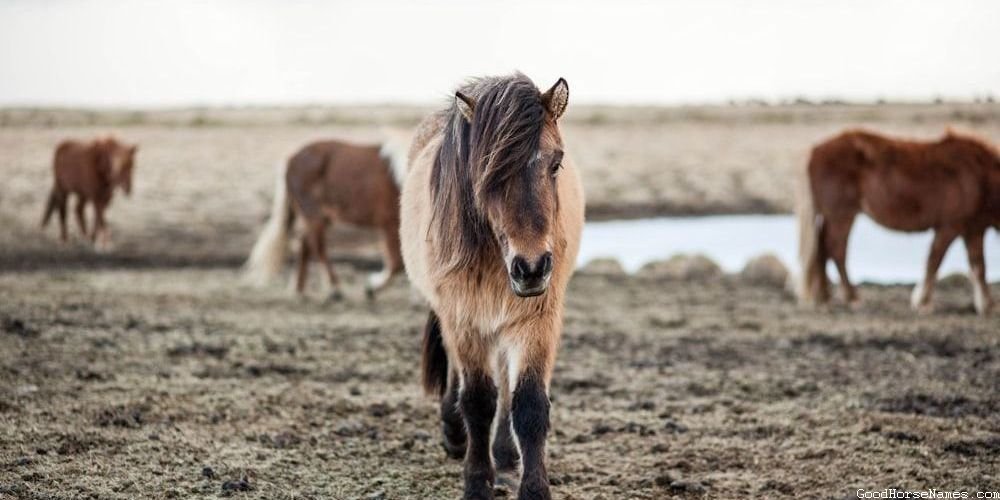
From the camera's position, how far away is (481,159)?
321 cm

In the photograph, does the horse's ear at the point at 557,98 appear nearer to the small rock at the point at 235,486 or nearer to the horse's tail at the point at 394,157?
the small rock at the point at 235,486

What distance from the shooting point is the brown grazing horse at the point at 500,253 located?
10.1 feet

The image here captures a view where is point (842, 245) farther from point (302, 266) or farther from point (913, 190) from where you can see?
point (302, 266)

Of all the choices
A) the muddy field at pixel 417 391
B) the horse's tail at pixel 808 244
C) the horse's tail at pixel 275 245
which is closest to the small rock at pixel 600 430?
the muddy field at pixel 417 391

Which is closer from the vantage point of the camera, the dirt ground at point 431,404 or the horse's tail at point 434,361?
the dirt ground at point 431,404

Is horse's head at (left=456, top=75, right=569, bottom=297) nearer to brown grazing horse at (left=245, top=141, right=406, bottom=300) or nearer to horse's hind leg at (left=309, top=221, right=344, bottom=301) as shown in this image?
brown grazing horse at (left=245, top=141, right=406, bottom=300)

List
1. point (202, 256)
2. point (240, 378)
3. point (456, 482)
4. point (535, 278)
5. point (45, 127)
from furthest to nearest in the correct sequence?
1. point (45, 127)
2. point (202, 256)
3. point (240, 378)
4. point (456, 482)
5. point (535, 278)

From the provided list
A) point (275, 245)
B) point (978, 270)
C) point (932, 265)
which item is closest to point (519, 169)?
point (932, 265)

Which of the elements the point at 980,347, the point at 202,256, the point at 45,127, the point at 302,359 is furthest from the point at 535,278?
the point at 45,127

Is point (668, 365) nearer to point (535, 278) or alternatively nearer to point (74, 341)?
point (535, 278)

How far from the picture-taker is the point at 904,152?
9156mm

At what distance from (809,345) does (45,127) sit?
2403cm

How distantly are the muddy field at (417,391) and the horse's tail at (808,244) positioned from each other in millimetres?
317

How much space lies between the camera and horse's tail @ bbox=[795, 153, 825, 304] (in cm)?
947
